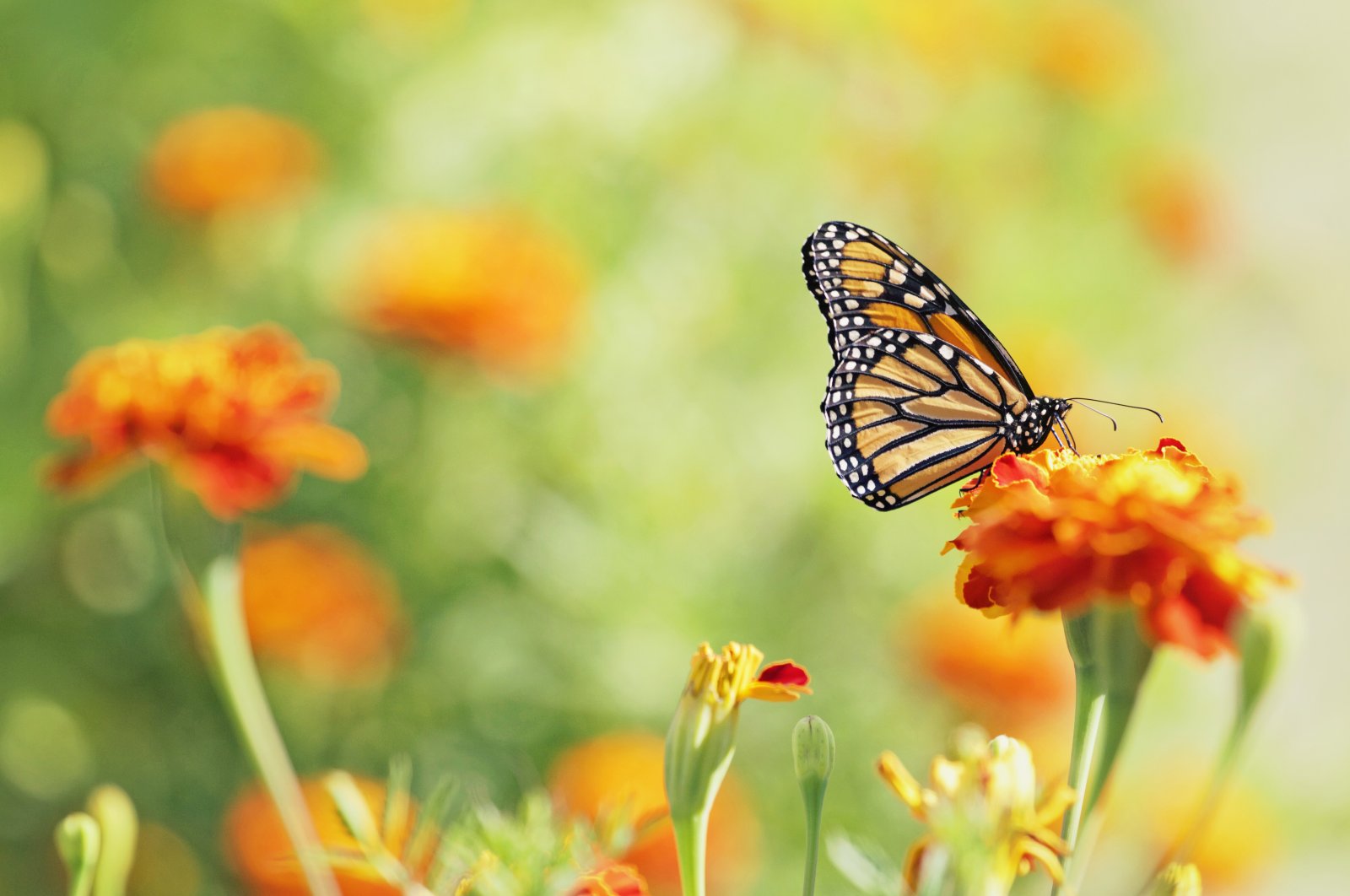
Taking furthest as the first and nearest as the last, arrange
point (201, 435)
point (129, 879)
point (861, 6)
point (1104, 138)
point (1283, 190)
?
point (1283, 190) < point (1104, 138) < point (861, 6) < point (129, 879) < point (201, 435)

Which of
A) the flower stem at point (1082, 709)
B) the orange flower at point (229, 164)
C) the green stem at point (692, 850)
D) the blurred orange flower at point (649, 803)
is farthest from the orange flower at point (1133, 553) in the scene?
the orange flower at point (229, 164)

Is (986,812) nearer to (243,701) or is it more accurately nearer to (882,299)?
(243,701)

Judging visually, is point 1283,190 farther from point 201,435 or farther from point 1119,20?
point 201,435

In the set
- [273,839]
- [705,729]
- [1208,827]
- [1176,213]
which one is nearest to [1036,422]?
[705,729]

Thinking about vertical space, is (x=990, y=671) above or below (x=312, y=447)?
below

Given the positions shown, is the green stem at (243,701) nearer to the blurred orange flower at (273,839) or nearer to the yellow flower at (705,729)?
the yellow flower at (705,729)

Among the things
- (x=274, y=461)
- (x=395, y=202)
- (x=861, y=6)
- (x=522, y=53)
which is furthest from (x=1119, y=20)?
(x=274, y=461)

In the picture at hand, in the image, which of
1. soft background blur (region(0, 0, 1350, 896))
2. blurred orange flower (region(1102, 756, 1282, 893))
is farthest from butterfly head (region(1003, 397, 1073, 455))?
blurred orange flower (region(1102, 756, 1282, 893))
